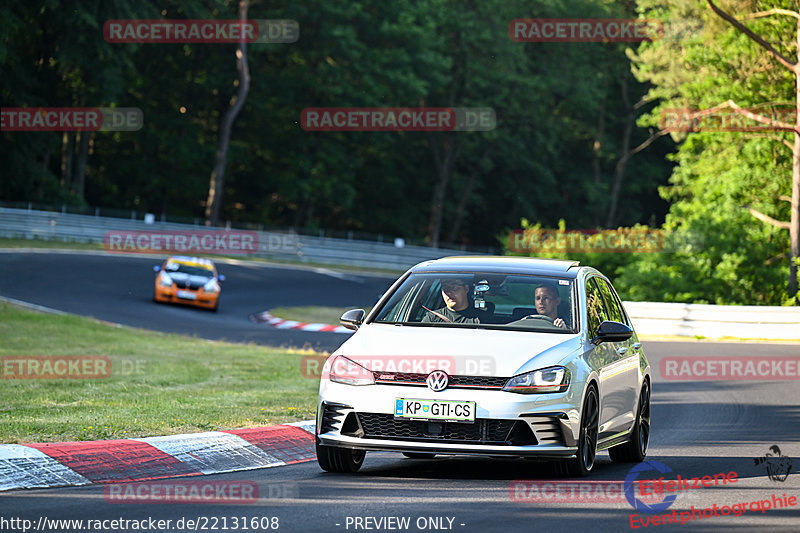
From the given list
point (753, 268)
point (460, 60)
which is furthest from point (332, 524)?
point (460, 60)

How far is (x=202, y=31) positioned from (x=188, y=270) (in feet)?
95.6

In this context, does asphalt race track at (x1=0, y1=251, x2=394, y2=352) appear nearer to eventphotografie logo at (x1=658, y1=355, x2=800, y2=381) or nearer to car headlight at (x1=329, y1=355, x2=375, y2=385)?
eventphotografie logo at (x1=658, y1=355, x2=800, y2=381)

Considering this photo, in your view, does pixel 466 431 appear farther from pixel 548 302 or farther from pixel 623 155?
pixel 623 155

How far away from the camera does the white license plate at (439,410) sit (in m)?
8.48

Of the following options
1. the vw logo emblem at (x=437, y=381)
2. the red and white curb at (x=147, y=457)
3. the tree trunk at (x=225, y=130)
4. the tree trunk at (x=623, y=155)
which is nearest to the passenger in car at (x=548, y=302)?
the vw logo emblem at (x=437, y=381)

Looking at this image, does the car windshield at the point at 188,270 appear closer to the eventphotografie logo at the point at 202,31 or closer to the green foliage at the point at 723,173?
the green foliage at the point at 723,173

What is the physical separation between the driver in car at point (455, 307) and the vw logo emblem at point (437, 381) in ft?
3.79

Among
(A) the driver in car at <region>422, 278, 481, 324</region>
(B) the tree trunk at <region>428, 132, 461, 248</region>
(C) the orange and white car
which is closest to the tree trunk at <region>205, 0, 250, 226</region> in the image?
(B) the tree trunk at <region>428, 132, 461, 248</region>

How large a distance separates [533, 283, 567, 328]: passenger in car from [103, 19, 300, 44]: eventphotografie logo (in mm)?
48497

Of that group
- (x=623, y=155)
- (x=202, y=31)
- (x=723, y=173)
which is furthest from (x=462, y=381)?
(x=623, y=155)

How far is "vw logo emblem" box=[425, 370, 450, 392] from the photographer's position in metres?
8.50

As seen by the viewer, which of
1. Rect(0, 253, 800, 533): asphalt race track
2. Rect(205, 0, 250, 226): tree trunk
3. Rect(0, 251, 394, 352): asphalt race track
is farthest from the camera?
Rect(205, 0, 250, 226): tree trunk

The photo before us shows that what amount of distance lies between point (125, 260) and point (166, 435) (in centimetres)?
3448

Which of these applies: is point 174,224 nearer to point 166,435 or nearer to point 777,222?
point 777,222
